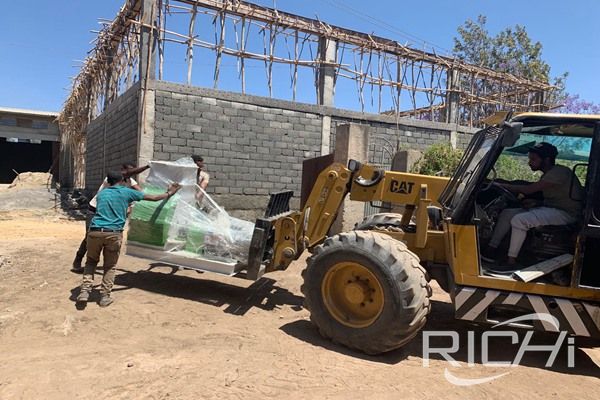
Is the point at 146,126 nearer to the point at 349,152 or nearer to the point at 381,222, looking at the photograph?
the point at 349,152

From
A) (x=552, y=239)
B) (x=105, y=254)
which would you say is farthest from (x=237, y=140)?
(x=552, y=239)

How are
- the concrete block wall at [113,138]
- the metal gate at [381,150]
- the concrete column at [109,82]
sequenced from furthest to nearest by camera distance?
the concrete column at [109,82] → the metal gate at [381,150] → the concrete block wall at [113,138]

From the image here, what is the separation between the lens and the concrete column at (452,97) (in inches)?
635

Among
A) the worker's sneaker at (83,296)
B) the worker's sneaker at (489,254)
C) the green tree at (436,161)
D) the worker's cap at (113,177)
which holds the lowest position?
the worker's sneaker at (83,296)

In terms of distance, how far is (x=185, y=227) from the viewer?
589 centimetres

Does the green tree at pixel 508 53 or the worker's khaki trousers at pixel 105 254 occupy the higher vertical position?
the green tree at pixel 508 53

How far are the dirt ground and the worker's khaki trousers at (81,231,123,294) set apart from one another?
0.89ft

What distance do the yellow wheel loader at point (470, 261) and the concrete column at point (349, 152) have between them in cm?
410

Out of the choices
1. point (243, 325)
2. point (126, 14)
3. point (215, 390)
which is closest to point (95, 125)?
point (126, 14)

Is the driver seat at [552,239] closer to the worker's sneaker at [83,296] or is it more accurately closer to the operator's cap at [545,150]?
the operator's cap at [545,150]

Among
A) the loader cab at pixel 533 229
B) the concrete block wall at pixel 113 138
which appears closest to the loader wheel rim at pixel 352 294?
the loader cab at pixel 533 229

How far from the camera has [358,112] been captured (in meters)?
12.9

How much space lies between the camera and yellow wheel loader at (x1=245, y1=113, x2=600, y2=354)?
3.97 m

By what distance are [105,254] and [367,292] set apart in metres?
3.14
